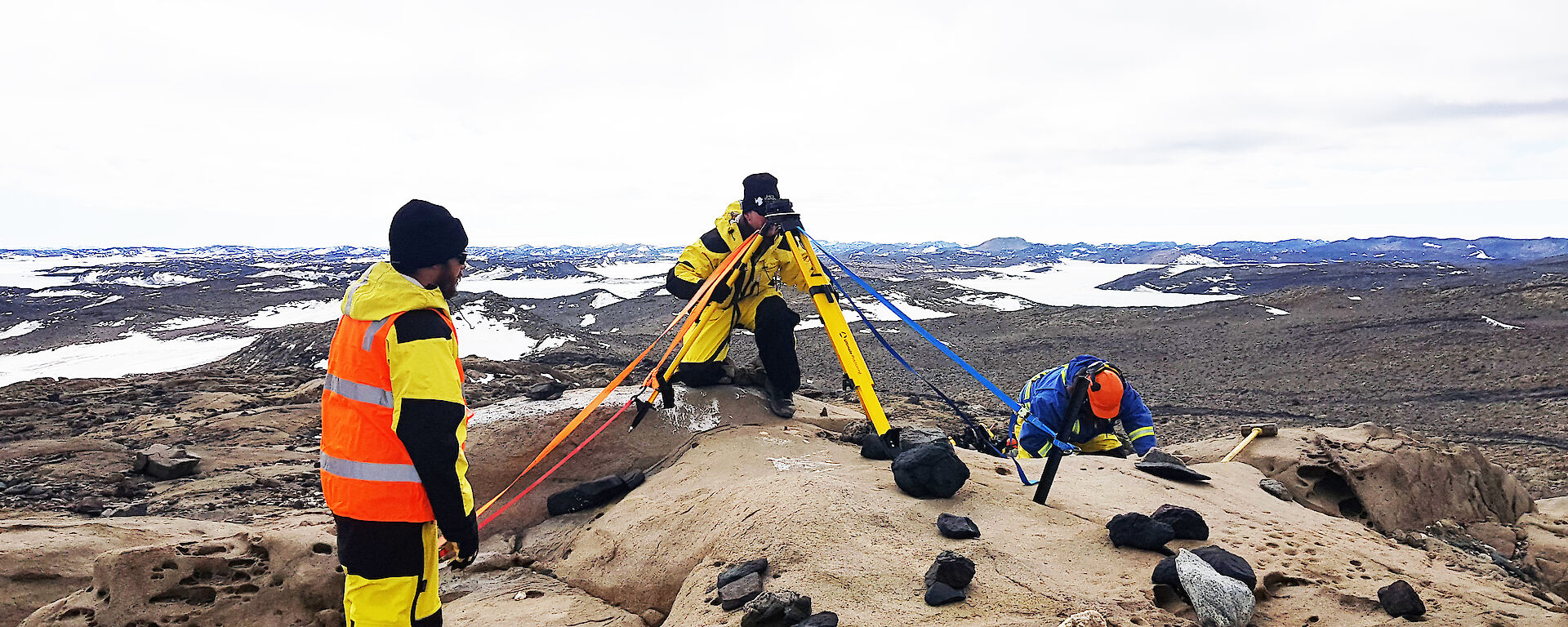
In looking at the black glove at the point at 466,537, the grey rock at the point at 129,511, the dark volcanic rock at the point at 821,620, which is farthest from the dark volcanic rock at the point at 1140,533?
the grey rock at the point at 129,511

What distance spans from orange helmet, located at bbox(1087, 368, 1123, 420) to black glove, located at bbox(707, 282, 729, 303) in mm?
2892

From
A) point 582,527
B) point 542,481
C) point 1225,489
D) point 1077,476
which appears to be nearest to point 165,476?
point 542,481

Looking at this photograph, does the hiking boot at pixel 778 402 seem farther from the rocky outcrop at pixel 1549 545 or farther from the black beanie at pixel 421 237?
the rocky outcrop at pixel 1549 545

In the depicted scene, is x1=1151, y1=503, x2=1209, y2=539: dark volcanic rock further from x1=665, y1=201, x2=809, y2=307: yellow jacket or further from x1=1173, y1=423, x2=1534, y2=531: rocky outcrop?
x1=665, y1=201, x2=809, y2=307: yellow jacket

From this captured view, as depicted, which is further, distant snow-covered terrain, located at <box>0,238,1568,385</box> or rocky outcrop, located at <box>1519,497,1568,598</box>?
distant snow-covered terrain, located at <box>0,238,1568,385</box>

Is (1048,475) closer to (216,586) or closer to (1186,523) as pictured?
(1186,523)

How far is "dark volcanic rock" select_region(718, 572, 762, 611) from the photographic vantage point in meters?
2.71

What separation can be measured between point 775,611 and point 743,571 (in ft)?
1.39

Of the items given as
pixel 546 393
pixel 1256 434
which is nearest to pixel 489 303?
pixel 546 393

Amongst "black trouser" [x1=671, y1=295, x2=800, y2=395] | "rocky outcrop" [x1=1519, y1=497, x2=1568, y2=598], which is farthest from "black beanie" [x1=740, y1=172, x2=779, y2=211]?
"rocky outcrop" [x1=1519, y1=497, x2=1568, y2=598]

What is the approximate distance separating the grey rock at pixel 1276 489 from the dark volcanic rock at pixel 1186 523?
218 cm

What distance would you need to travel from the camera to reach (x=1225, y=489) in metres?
4.51

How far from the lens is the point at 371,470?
94.9 inches

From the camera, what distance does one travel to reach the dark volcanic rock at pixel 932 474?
373 cm
